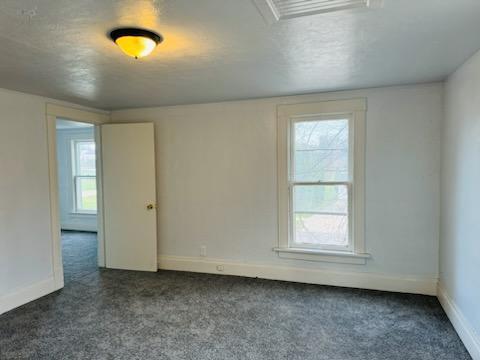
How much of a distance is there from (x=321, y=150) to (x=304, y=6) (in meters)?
2.30

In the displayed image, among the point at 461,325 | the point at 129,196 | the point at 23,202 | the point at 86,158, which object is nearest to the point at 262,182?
the point at 129,196

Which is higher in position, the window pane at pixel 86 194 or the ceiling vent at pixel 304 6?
the ceiling vent at pixel 304 6

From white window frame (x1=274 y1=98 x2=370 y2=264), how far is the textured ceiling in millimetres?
287

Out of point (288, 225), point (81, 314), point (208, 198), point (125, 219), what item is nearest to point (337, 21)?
point (288, 225)

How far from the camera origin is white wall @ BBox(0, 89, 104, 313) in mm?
3230

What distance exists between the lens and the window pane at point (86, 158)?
709 centimetres

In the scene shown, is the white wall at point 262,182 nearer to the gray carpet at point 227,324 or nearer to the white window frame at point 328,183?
the white window frame at point 328,183

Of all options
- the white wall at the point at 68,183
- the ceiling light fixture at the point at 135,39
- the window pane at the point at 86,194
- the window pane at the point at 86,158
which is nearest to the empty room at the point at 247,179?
the ceiling light fixture at the point at 135,39

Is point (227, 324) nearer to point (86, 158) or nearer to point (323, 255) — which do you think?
point (323, 255)

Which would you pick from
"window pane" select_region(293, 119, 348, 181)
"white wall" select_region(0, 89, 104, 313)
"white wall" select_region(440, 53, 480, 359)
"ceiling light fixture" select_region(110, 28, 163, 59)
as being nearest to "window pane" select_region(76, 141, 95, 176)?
"white wall" select_region(0, 89, 104, 313)

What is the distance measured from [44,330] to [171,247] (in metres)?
1.85

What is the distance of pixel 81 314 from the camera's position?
3.11 metres

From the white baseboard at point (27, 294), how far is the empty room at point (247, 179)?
0.01 metres

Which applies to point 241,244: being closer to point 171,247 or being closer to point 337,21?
point 171,247
